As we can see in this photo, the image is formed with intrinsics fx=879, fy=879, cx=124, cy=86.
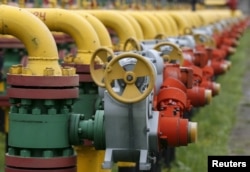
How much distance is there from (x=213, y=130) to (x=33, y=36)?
5985mm

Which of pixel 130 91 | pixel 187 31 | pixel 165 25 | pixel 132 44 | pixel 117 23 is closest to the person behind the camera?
pixel 130 91

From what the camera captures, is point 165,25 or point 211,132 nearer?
point 165,25

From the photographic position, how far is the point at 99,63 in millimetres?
4859

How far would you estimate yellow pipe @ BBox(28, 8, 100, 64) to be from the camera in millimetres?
4418

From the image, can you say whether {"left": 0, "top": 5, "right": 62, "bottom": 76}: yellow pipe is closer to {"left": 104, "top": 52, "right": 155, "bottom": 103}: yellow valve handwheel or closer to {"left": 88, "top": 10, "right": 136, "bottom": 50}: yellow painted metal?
{"left": 104, "top": 52, "right": 155, "bottom": 103}: yellow valve handwheel

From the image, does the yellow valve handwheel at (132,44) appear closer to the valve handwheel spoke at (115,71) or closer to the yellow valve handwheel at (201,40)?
the valve handwheel spoke at (115,71)

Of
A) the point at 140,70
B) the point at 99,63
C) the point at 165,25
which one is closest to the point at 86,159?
the point at 99,63

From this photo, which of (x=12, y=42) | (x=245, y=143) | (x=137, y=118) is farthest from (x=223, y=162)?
(x=245, y=143)

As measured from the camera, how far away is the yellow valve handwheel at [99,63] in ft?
14.0

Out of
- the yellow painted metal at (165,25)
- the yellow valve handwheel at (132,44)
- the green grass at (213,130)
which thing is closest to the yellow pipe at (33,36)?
the yellow valve handwheel at (132,44)

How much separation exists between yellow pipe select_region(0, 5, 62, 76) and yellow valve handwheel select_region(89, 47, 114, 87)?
0.43 m

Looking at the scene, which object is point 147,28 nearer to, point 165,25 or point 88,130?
point 165,25

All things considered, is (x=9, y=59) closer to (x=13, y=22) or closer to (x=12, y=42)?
(x=12, y=42)

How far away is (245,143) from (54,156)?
5.51 meters
